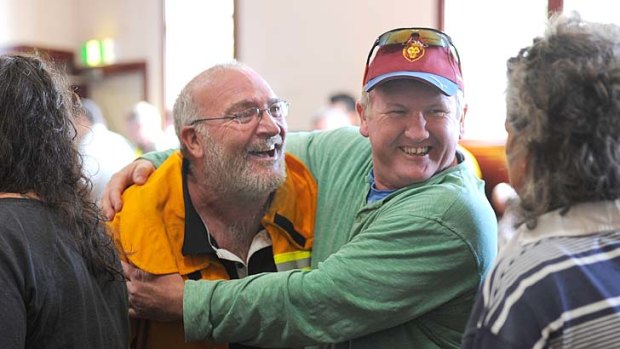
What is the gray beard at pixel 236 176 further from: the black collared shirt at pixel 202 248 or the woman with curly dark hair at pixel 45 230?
the woman with curly dark hair at pixel 45 230

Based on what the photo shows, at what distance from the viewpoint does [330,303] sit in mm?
1597

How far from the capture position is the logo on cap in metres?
1.75

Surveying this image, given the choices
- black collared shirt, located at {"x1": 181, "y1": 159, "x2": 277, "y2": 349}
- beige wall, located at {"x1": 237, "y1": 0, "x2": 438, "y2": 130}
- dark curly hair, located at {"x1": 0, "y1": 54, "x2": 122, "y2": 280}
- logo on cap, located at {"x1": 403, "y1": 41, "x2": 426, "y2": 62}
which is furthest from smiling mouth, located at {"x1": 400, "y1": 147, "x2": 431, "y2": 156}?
beige wall, located at {"x1": 237, "y1": 0, "x2": 438, "y2": 130}

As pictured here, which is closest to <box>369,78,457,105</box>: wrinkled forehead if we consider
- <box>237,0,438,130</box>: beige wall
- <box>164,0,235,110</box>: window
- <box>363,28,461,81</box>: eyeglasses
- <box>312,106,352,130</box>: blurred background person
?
<box>363,28,461,81</box>: eyeglasses

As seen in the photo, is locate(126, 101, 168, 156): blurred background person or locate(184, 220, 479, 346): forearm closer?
locate(184, 220, 479, 346): forearm

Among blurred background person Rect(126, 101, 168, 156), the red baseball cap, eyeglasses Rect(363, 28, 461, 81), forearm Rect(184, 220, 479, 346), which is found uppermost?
eyeglasses Rect(363, 28, 461, 81)

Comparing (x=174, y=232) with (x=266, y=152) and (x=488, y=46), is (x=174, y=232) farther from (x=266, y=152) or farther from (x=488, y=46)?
(x=488, y=46)

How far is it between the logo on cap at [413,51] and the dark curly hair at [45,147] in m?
0.81

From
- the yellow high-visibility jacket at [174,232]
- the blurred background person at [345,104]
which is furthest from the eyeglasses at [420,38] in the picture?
the blurred background person at [345,104]

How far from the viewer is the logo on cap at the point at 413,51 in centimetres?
175

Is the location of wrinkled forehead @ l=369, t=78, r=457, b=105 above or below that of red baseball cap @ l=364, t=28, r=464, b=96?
below

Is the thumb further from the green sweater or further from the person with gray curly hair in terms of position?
the person with gray curly hair

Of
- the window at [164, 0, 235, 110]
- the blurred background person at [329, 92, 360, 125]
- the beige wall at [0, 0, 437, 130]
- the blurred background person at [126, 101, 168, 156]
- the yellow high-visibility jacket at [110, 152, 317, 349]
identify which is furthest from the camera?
the window at [164, 0, 235, 110]

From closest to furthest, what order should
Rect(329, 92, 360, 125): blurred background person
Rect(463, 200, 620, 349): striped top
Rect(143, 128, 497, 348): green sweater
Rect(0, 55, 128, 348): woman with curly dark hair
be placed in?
Rect(463, 200, 620, 349): striped top
Rect(0, 55, 128, 348): woman with curly dark hair
Rect(143, 128, 497, 348): green sweater
Rect(329, 92, 360, 125): blurred background person
